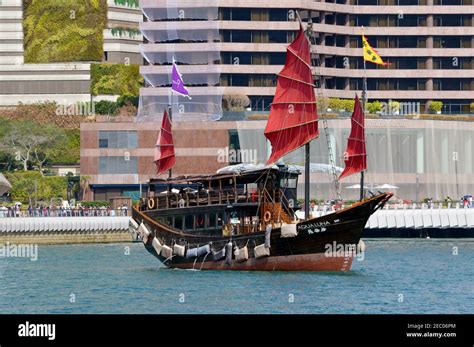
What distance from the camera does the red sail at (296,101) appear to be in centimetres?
Result: 7306

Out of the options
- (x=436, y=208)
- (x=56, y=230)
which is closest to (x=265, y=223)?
(x=56, y=230)

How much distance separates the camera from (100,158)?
12800 cm

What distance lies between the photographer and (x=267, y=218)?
68.4 metres

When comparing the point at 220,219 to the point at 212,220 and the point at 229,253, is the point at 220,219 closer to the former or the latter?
the point at 212,220

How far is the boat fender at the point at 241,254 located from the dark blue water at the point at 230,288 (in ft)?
4.23

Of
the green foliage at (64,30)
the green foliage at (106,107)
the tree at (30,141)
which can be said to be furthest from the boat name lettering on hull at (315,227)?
the green foliage at (64,30)

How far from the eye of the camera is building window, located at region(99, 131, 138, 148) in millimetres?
127312

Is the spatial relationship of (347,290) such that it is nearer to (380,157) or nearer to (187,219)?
(187,219)

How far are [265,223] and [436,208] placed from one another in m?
42.8

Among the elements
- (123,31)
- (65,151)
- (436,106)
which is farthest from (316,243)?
(123,31)

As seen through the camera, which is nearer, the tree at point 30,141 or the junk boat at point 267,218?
the junk boat at point 267,218

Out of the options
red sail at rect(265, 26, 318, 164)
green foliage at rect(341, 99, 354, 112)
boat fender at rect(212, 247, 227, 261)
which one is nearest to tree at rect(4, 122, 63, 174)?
green foliage at rect(341, 99, 354, 112)

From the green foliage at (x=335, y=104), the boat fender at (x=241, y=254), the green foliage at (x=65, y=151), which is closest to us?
the boat fender at (x=241, y=254)

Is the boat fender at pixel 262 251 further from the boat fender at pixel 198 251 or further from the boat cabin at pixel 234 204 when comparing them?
the boat fender at pixel 198 251
